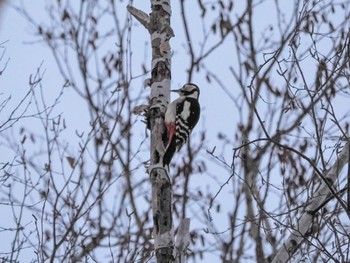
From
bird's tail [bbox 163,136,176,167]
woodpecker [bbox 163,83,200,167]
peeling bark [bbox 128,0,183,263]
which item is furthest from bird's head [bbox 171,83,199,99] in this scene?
bird's tail [bbox 163,136,176,167]

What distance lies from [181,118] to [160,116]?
0.65 m

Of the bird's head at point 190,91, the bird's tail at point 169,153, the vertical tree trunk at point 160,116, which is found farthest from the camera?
the bird's head at point 190,91

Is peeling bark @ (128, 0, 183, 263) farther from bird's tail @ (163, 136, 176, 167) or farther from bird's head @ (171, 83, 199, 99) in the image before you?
bird's head @ (171, 83, 199, 99)

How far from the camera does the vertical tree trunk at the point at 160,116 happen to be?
422 cm

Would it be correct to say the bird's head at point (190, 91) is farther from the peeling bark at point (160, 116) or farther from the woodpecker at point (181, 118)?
the peeling bark at point (160, 116)

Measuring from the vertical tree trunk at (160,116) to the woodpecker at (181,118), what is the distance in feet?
0.22

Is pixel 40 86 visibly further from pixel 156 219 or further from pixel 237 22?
pixel 237 22

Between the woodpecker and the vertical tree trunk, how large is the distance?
0.07 metres

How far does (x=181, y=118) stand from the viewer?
17.8ft

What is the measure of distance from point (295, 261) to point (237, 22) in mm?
4852

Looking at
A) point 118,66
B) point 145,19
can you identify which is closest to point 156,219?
point 145,19

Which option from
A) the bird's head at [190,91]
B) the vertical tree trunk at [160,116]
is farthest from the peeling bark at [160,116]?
the bird's head at [190,91]

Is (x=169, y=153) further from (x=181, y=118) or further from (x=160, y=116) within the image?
(x=181, y=118)

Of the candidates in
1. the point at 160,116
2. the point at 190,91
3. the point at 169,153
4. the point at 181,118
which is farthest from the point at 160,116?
the point at 190,91
